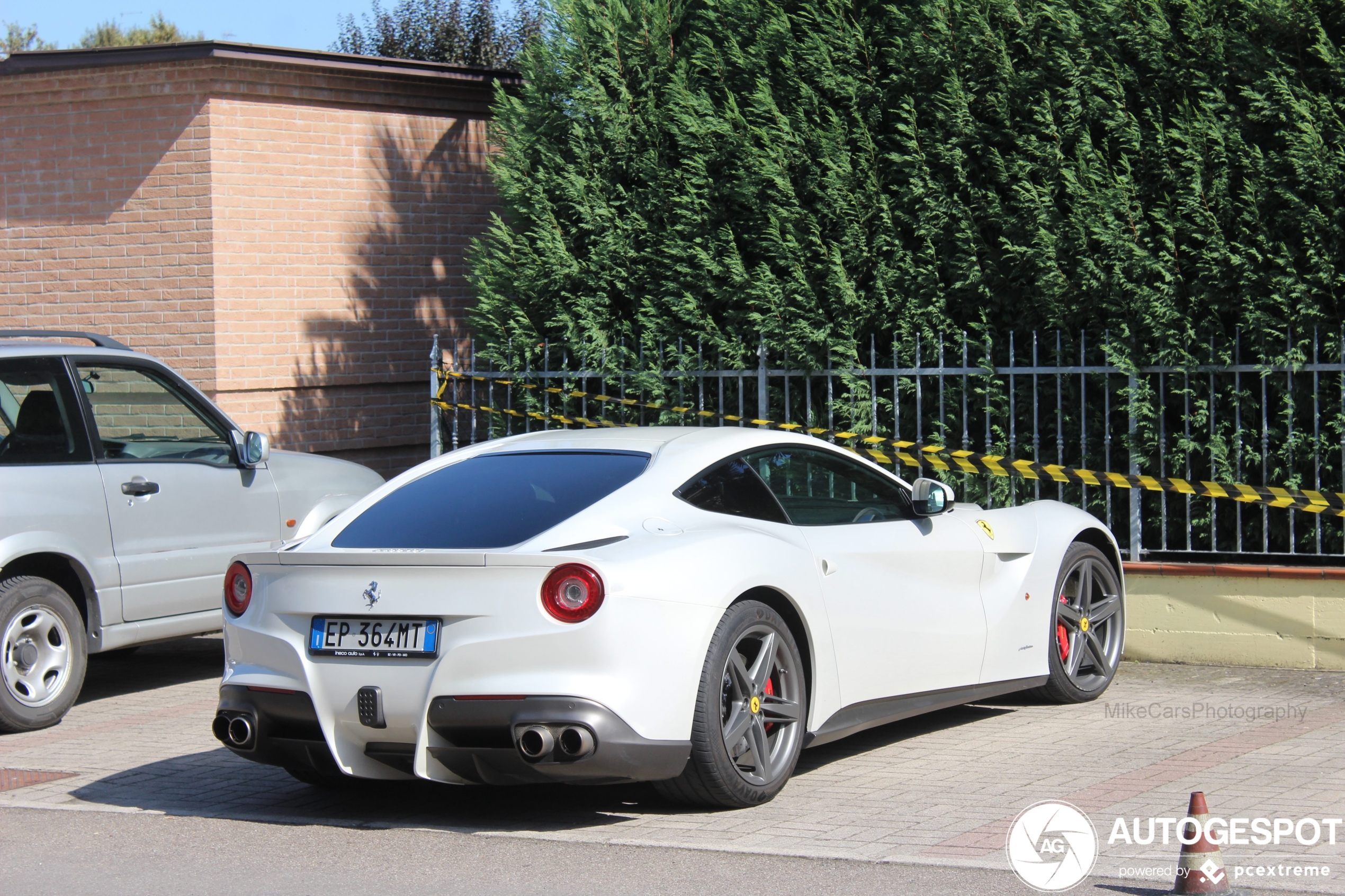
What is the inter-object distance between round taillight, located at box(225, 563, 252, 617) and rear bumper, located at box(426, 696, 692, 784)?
3.32 feet

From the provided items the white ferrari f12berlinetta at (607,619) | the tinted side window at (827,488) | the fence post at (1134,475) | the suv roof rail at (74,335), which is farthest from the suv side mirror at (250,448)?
the fence post at (1134,475)

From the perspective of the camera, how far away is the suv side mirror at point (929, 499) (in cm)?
674

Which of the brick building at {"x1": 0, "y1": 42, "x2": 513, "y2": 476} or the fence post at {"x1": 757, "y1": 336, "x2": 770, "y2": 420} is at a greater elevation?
the brick building at {"x1": 0, "y1": 42, "x2": 513, "y2": 476}

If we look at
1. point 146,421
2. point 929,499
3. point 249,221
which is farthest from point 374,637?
point 249,221

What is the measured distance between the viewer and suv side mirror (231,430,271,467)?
8758 millimetres

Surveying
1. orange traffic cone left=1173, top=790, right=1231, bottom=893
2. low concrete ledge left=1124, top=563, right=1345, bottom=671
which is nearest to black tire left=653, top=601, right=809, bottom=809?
orange traffic cone left=1173, top=790, right=1231, bottom=893

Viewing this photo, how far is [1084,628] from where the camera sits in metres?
7.75

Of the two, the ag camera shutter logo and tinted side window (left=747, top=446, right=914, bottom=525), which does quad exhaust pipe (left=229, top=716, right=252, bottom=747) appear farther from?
the ag camera shutter logo

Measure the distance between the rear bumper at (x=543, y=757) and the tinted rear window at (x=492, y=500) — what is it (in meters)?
0.61

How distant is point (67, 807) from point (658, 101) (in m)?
6.81

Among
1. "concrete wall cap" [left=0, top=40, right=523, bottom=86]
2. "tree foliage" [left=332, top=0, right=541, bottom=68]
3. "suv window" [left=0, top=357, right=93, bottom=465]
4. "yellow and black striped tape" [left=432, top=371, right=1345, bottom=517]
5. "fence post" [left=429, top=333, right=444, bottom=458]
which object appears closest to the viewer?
"suv window" [left=0, top=357, right=93, bottom=465]

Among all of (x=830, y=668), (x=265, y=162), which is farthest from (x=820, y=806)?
(x=265, y=162)

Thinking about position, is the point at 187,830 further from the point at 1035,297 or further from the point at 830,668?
the point at 1035,297

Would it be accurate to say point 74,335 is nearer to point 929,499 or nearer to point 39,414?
point 39,414
